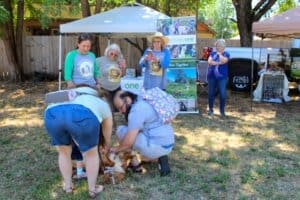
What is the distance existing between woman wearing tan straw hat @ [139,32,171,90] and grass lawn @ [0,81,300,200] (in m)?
0.86

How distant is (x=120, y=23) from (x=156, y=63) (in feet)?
5.55

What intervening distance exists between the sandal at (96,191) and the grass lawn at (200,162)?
45mm

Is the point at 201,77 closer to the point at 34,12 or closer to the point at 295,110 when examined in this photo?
the point at 295,110

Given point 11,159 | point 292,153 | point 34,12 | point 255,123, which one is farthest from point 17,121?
point 34,12

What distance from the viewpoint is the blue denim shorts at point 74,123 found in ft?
12.4

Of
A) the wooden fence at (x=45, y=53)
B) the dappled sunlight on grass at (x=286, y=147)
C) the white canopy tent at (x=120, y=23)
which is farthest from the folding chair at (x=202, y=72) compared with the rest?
the dappled sunlight on grass at (x=286, y=147)

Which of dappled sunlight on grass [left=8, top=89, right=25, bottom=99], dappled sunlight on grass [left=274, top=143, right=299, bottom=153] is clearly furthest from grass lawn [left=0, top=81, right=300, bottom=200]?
dappled sunlight on grass [left=8, top=89, right=25, bottom=99]

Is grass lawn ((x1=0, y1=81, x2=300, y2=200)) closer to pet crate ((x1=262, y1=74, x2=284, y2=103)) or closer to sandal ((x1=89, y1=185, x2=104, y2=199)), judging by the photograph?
sandal ((x1=89, y1=185, x2=104, y2=199))

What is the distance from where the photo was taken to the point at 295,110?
9.29 meters

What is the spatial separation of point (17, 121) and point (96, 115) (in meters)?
4.46

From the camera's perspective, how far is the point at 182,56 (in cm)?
837

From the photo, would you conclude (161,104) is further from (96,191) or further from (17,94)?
(17,94)

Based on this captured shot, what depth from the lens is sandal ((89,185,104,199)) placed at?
4.23 meters

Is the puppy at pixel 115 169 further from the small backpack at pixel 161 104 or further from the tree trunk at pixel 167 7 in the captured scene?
the tree trunk at pixel 167 7
